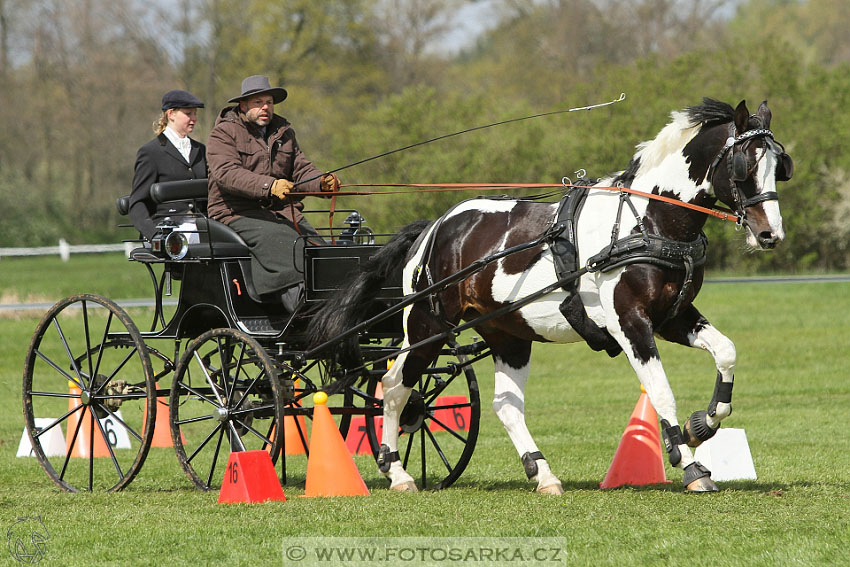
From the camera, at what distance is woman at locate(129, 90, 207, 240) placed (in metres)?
7.78

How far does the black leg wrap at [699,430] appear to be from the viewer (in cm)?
596

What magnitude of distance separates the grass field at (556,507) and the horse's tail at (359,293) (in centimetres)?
103

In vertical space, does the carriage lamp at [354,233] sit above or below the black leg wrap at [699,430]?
above

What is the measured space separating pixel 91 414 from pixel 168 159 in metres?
1.82

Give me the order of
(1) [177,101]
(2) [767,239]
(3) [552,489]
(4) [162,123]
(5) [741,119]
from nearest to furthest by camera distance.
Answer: (2) [767,239]
(5) [741,119]
(3) [552,489]
(1) [177,101]
(4) [162,123]

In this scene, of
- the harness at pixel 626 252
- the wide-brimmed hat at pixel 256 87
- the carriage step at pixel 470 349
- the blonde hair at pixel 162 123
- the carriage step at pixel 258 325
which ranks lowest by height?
the carriage step at pixel 470 349

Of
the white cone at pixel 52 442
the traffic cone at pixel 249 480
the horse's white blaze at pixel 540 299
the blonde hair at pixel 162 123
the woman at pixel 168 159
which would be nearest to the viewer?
the traffic cone at pixel 249 480

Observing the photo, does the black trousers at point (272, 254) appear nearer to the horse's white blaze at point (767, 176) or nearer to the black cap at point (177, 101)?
the black cap at point (177, 101)

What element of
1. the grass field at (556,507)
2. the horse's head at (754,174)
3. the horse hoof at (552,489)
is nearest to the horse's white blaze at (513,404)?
the horse hoof at (552,489)

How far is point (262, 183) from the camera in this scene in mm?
6980

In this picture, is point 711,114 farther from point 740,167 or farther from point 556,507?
point 556,507

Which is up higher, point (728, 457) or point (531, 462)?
point (531, 462)

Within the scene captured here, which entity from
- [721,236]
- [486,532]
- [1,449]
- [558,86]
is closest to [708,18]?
[558,86]

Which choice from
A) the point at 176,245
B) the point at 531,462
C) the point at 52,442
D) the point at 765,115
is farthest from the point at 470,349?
the point at 52,442
